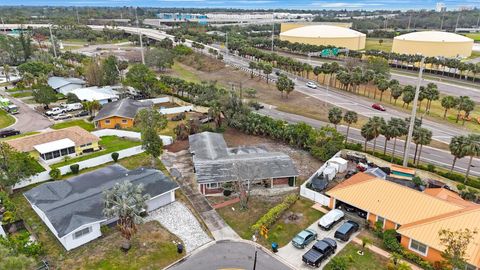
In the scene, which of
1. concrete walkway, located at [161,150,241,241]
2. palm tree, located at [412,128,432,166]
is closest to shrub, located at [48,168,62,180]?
concrete walkway, located at [161,150,241,241]

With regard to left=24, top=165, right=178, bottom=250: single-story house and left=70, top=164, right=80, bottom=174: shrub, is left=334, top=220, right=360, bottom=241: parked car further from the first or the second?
left=70, top=164, right=80, bottom=174: shrub

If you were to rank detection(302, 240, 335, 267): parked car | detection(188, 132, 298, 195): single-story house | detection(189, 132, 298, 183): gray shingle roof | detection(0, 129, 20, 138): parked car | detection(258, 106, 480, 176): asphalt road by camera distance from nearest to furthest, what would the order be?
1. detection(302, 240, 335, 267): parked car
2. detection(188, 132, 298, 195): single-story house
3. detection(189, 132, 298, 183): gray shingle roof
4. detection(258, 106, 480, 176): asphalt road
5. detection(0, 129, 20, 138): parked car

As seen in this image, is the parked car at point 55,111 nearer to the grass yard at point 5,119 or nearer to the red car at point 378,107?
the grass yard at point 5,119

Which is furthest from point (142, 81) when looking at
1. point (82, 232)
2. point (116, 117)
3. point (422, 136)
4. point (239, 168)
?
point (422, 136)

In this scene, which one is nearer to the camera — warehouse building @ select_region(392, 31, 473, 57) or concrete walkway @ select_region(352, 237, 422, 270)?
concrete walkway @ select_region(352, 237, 422, 270)

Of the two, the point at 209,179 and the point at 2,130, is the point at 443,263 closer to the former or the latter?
the point at 209,179

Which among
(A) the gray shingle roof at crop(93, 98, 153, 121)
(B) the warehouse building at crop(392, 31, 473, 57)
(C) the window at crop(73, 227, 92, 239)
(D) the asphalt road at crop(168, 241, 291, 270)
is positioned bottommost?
(D) the asphalt road at crop(168, 241, 291, 270)

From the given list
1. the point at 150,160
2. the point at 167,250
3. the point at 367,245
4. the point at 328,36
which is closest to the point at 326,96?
the point at 150,160
